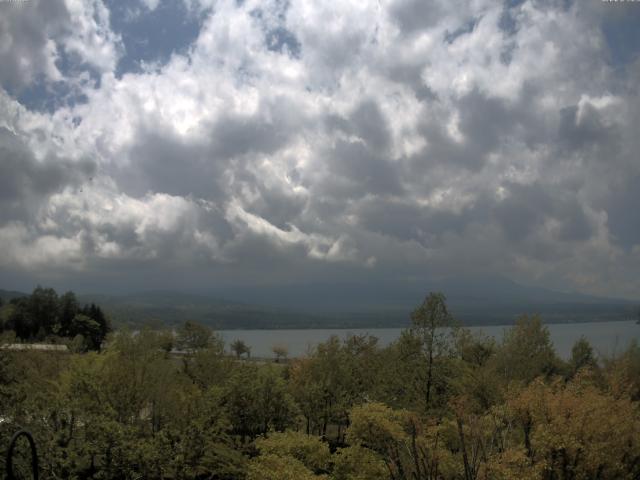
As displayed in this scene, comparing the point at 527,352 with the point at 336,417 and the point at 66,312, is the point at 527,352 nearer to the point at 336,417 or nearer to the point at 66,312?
the point at 336,417

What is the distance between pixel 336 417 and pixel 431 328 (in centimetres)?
851

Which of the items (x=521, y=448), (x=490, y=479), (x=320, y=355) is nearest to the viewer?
(x=490, y=479)

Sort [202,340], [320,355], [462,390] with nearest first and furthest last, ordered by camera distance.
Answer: [462,390] → [320,355] → [202,340]

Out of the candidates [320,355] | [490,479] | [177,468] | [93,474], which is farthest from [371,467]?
[320,355]

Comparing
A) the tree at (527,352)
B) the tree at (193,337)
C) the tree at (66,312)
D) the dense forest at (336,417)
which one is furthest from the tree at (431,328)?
the tree at (66,312)

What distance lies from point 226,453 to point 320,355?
14.4 meters

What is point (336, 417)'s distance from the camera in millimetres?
34812

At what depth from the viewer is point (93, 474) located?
2191 cm

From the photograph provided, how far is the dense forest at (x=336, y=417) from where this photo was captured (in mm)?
20766

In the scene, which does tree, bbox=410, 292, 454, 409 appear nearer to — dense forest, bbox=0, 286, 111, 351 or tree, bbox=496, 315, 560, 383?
tree, bbox=496, 315, 560, 383

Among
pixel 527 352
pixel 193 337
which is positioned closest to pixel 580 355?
pixel 527 352

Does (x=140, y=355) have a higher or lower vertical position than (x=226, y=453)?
higher

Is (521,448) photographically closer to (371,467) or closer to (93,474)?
(371,467)

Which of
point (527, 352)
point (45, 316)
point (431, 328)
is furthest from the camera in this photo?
point (45, 316)
